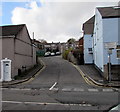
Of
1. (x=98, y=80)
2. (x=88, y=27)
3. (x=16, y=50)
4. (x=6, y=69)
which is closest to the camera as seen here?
(x=98, y=80)

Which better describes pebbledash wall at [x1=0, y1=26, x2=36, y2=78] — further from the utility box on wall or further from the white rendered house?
the white rendered house

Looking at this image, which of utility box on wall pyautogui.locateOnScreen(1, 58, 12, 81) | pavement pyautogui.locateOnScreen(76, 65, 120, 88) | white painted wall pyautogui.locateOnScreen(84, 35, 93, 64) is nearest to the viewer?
pavement pyautogui.locateOnScreen(76, 65, 120, 88)

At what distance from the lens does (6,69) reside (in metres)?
21.7

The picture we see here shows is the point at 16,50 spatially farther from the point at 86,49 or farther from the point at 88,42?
the point at 88,42

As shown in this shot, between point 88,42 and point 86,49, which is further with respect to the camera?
point 88,42

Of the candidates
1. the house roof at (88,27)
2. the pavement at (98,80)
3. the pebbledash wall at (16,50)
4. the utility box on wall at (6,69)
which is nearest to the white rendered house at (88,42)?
the house roof at (88,27)

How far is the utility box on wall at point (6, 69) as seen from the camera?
2130 centimetres

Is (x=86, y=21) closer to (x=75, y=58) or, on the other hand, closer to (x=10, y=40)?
(x=75, y=58)

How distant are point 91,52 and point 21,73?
15479 mm

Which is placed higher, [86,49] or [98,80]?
[86,49]

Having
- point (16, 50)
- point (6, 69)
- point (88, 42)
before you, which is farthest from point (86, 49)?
point (6, 69)

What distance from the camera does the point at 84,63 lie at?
119ft

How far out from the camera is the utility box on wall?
2130cm

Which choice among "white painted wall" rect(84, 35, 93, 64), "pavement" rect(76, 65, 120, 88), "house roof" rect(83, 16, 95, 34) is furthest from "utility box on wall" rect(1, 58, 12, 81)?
"house roof" rect(83, 16, 95, 34)
